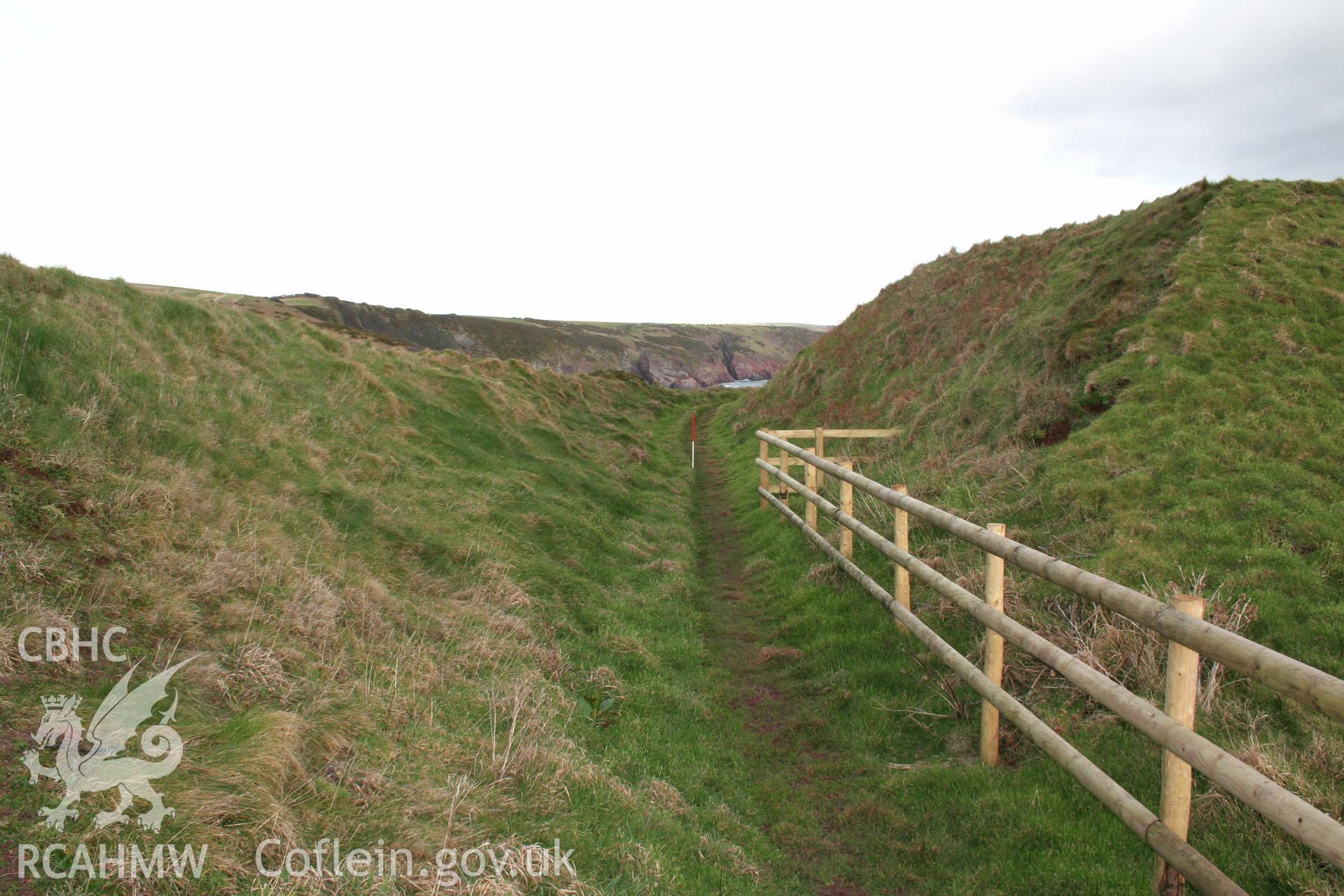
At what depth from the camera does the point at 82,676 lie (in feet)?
12.1

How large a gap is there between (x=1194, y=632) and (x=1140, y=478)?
227 inches

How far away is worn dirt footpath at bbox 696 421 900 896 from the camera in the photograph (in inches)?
186

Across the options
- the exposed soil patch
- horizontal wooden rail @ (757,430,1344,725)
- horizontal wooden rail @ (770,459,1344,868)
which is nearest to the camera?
horizontal wooden rail @ (770,459,1344,868)

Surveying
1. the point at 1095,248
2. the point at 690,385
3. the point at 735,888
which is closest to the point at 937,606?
the point at 735,888

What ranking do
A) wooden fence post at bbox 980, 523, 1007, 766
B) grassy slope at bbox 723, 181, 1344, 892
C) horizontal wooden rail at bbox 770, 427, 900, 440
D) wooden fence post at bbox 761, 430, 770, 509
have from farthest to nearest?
wooden fence post at bbox 761, 430, 770, 509 → horizontal wooden rail at bbox 770, 427, 900, 440 → wooden fence post at bbox 980, 523, 1007, 766 → grassy slope at bbox 723, 181, 1344, 892

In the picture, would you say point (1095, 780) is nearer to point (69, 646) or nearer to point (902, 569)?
point (902, 569)

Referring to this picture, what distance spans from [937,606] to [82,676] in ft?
22.9

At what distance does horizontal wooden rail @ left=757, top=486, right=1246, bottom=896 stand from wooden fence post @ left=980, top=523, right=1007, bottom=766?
11 centimetres

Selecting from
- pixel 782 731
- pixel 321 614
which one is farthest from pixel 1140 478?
pixel 321 614

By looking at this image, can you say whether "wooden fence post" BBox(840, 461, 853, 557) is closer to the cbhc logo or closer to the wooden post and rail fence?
the wooden post and rail fence

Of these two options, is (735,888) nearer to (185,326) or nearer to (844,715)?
(844,715)

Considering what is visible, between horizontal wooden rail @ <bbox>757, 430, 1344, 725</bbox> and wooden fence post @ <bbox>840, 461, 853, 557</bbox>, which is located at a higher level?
horizontal wooden rail @ <bbox>757, 430, 1344, 725</bbox>

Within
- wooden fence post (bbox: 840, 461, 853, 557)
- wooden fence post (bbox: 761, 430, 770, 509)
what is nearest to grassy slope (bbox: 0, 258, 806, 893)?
wooden fence post (bbox: 840, 461, 853, 557)

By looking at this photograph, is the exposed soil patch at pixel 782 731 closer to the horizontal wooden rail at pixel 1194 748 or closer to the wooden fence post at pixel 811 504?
the wooden fence post at pixel 811 504
